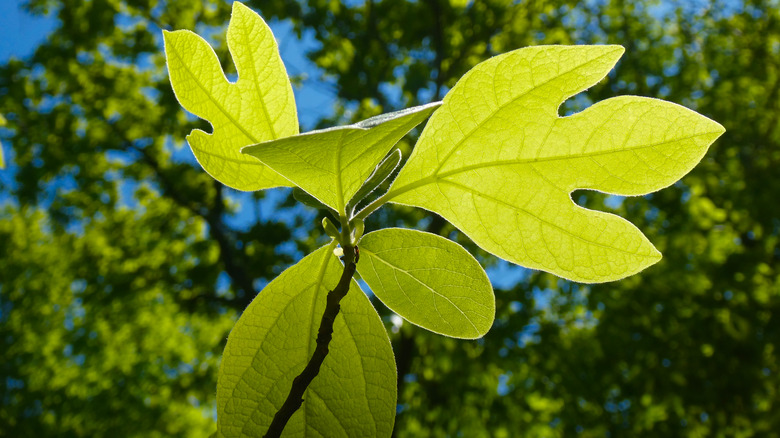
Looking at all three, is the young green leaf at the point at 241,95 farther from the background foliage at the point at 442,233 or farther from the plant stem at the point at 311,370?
the background foliage at the point at 442,233

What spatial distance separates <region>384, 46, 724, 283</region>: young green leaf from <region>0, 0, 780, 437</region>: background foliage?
5.14m

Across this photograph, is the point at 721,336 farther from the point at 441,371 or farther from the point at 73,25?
the point at 73,25

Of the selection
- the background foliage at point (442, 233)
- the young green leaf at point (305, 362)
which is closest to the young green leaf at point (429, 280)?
the young green leaf at point (305, 362)

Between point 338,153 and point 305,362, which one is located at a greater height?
point 338,153

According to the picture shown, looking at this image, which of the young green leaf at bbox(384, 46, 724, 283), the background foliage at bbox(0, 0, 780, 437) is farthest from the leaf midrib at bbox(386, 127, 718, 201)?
the background foliage at bbox(0, 0, 780, 437)

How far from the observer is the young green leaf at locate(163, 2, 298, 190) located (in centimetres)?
63

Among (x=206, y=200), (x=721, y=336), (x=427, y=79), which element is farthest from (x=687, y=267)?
(x=206, y=200)

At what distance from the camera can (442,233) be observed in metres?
6.98

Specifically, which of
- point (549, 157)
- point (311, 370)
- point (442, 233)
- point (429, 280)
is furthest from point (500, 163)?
point (442, 233)

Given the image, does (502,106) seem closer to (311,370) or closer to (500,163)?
(500,163)

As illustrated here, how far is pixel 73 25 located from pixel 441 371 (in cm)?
766

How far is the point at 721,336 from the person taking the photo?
6.56 meters

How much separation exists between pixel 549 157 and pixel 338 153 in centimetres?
23

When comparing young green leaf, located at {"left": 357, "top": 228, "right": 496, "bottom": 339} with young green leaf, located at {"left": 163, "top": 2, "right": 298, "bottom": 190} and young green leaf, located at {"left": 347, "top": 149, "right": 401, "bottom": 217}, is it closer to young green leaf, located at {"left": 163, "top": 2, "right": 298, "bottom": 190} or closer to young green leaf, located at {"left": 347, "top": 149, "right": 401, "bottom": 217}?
young green leaf, located at {"left": 347, "top": 149, "right": 401, "bottom": 217}
